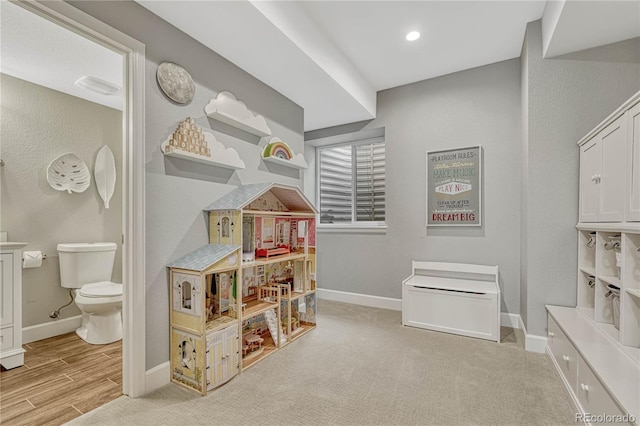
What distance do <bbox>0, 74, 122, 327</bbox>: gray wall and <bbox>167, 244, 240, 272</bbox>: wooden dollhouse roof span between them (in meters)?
1.78

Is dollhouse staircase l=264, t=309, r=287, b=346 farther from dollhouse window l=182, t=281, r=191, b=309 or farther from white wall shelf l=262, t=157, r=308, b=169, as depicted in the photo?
white wall shelf l=262, t=157, r=308, b=169

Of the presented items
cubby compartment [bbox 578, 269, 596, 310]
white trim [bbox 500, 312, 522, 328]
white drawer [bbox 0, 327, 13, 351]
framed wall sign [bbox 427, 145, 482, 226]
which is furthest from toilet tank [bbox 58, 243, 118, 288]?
cubby compartment [bbox 578, 269, 596, 310]

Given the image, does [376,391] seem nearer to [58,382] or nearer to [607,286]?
[607,286]

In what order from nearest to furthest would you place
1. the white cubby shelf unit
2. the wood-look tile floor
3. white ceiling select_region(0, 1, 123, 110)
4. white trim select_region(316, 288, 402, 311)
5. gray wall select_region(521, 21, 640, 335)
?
the white cubby shelf unit, the wood-look tile floor, white ceiling select_region(0, 1, 123, 110), gray wall select_region(521, 21, 640, 335), white trim select_region(316, 288, 402, 311)

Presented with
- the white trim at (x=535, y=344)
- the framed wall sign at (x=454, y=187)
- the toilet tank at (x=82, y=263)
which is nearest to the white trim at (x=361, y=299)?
the framed wall sign at (x=454, y=187)

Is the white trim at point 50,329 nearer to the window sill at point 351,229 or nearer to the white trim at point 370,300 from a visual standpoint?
the white trim at point 370,300

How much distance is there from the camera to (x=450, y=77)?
3.30m

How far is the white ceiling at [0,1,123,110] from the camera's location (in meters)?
2.03

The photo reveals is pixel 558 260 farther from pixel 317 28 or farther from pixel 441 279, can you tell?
pixel 317 28

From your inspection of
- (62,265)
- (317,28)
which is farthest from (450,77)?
(62,265)

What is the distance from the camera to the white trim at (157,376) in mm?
1840

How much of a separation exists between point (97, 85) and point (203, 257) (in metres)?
2.07

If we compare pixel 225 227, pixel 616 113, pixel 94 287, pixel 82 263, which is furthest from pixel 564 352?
pixel 82 263

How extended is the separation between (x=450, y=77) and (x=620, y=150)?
1976 mm
